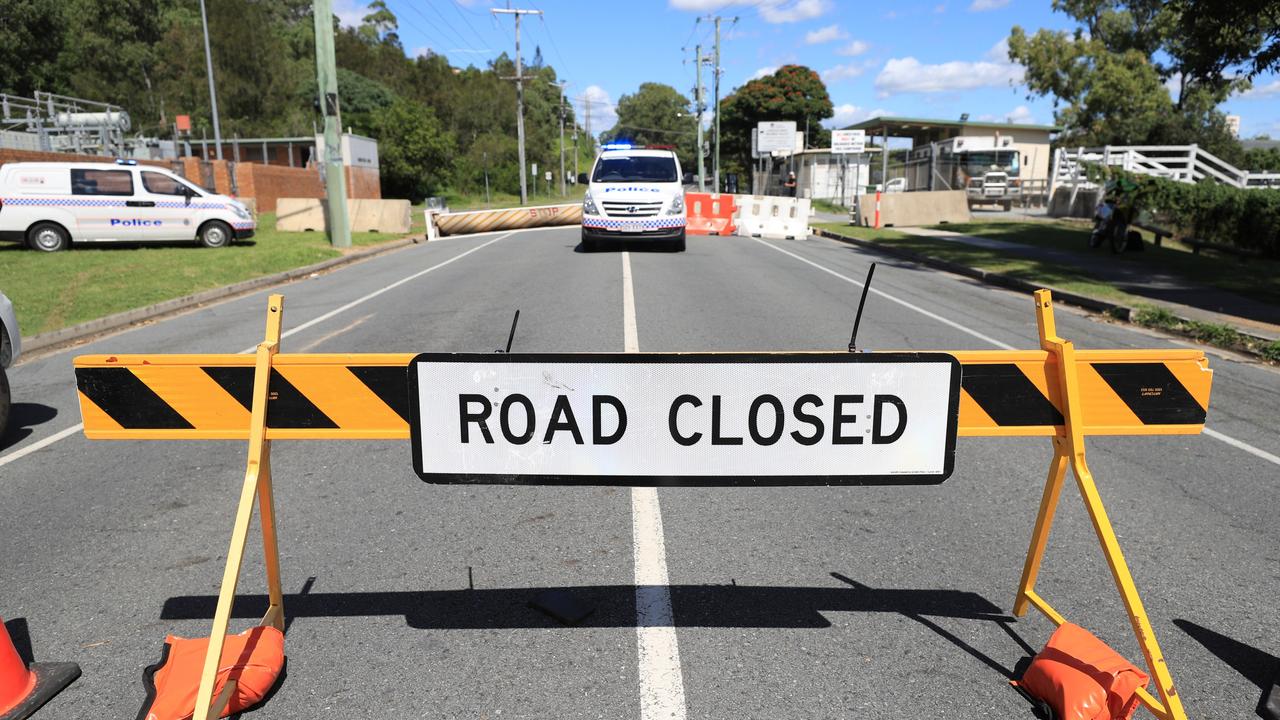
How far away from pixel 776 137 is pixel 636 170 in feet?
165

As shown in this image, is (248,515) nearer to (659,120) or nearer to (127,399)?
(127,399)

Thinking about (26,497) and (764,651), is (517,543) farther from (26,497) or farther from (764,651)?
(26,497)

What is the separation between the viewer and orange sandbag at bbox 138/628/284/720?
2.80m

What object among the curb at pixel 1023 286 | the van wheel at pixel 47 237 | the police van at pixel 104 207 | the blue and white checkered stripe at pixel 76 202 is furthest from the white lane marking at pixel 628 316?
the van wheel at pixel 47 237

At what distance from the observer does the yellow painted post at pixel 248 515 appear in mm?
2609

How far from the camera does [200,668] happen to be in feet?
9.69

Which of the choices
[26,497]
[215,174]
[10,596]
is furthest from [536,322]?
[215,174]

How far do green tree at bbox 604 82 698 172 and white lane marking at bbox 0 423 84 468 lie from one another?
5959 inches

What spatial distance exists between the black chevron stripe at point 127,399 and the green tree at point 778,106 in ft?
273

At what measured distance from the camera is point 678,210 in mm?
18172

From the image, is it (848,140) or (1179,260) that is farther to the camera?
(848,140)

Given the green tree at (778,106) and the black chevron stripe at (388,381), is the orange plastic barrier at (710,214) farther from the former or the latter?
the green tree at (778,106)

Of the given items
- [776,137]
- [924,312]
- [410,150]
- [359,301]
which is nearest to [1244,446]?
[924,312]

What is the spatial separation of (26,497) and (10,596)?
60.2 inches
